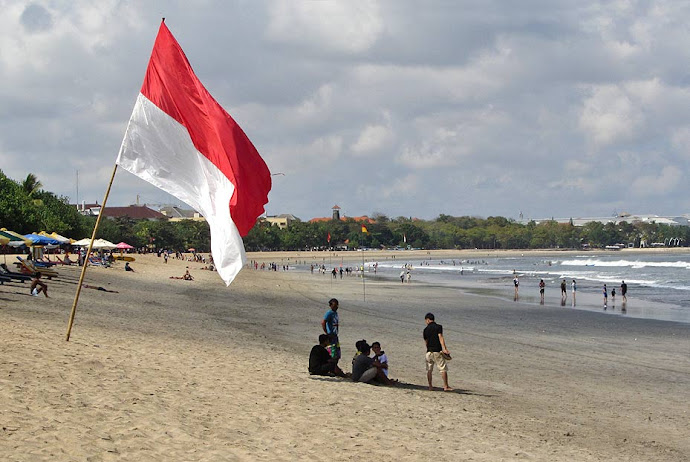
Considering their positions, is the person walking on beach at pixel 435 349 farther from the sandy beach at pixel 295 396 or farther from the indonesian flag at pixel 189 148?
the indonesian flag at pixel 189 148

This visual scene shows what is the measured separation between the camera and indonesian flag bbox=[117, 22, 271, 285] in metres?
11.0

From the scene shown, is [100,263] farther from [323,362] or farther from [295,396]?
[295,396]

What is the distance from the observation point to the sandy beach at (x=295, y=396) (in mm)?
9180

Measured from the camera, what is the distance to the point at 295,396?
12219 mm

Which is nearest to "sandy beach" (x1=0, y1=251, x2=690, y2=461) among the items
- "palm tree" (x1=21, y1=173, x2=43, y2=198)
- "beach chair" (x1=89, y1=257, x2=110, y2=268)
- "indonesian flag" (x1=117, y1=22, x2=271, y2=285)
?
"indonesian flag" (x1=117, y1=22, x2=271, y2=285)

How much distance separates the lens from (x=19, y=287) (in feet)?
89.9

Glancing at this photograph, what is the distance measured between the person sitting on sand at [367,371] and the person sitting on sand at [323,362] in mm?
346

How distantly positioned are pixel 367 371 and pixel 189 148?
547cm

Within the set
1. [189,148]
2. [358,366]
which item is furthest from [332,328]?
[189,148]

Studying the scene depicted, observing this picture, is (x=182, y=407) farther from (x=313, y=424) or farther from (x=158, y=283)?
(x=158, y=283)

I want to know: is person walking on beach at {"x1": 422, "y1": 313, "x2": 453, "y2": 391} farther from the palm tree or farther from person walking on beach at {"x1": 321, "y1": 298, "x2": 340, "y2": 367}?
the palm tree

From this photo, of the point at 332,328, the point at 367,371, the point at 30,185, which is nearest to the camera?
the point at 367,371

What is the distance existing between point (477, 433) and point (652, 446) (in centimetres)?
273

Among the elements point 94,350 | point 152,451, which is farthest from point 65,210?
point 152,451
